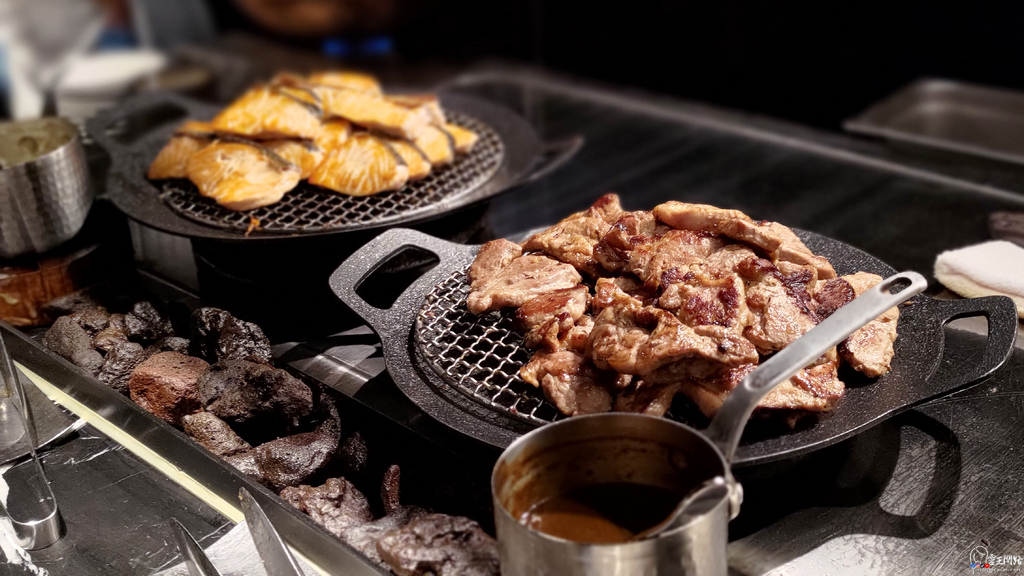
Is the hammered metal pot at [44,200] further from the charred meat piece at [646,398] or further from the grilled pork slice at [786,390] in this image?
the grilled pork slice at [786,390]

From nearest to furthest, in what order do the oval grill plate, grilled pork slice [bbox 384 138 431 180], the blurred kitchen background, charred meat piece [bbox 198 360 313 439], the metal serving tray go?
charred meat piece [bbox 198 360 313 439], the oval grill plate, grilled pork slice [bbox 384 138 431 180], the metal serving tray, the blurred kitchen background

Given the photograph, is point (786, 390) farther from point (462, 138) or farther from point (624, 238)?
point (462, 138)

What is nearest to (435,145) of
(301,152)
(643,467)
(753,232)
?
(301,152)

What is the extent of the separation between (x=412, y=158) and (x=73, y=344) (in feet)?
5.36

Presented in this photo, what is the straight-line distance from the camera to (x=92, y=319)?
3.82 metres

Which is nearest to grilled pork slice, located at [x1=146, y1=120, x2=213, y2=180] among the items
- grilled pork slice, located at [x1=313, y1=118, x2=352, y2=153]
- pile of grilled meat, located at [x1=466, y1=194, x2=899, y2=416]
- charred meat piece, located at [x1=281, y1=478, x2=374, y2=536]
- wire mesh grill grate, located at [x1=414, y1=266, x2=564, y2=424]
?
grilled pork slice, located at [x1=313, y1=118, x2=352, y2=153]

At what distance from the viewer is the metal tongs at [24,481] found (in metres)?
2.77

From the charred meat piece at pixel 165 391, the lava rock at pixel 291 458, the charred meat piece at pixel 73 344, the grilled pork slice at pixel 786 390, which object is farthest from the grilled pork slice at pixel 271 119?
the grilled pork slice at pixel 786 390

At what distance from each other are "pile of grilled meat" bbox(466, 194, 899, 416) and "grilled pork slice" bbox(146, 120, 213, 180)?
5.78 ft

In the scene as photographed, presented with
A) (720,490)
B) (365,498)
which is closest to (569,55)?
(365,498)

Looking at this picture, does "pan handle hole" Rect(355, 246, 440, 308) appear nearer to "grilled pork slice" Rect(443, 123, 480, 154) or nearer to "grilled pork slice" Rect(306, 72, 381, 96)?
"grilled pork slice" Rect(443, 123, 480, 154)

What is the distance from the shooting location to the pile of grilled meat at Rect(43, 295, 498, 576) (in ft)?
8.16

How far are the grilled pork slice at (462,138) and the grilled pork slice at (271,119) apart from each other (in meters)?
0.65

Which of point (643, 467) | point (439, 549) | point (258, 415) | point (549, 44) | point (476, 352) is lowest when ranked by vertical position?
point (549, 44)
